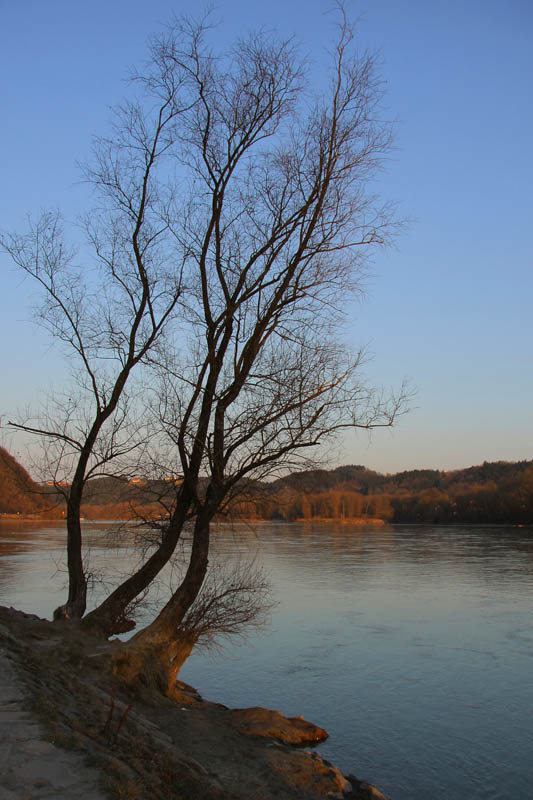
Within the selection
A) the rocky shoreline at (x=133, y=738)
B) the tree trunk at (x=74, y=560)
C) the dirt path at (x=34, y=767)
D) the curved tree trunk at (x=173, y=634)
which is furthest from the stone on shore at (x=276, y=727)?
the dirt path at (x=34, y=767)

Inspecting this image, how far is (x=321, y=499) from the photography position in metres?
112

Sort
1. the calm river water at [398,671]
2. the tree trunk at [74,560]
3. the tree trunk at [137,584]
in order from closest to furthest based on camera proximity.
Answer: the calm river water at [398,671]
the tree trunk at [137,584]
the tree trunk at [74,560]

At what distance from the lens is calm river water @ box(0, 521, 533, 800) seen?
832cm

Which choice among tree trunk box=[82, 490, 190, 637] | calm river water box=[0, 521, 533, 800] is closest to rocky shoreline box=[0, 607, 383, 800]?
tree trunk box=[82, 490, 190, 637]

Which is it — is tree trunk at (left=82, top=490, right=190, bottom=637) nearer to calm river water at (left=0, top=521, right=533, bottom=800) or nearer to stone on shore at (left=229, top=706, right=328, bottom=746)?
calm river water at (left=0, top=521, right=533, bottom=800)

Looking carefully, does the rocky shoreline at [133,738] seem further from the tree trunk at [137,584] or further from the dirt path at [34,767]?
the tree trunk at [137,584]

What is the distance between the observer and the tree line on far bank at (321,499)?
350 inches

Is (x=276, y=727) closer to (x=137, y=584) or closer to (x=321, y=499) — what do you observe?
(x=137, y=584)

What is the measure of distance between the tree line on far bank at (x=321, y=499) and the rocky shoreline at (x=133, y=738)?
1.91 meters

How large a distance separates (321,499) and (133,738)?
357 ft

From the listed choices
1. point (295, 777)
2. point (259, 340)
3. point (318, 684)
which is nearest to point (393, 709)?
point (318, 684)

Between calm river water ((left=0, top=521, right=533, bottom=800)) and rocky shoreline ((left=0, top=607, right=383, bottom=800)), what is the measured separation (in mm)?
1212

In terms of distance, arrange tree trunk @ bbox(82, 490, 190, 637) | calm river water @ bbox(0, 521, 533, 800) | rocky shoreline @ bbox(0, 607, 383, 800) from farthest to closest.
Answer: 1. tree trunk @ bbox(82, 490, 190, 637)
2. calm river water @ bbox(0, 521, 533, 800)
3. rocky shoreline @ bbox(0, 607, 383, 800)

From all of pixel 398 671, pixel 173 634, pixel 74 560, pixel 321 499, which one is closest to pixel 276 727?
pixel 173 634
